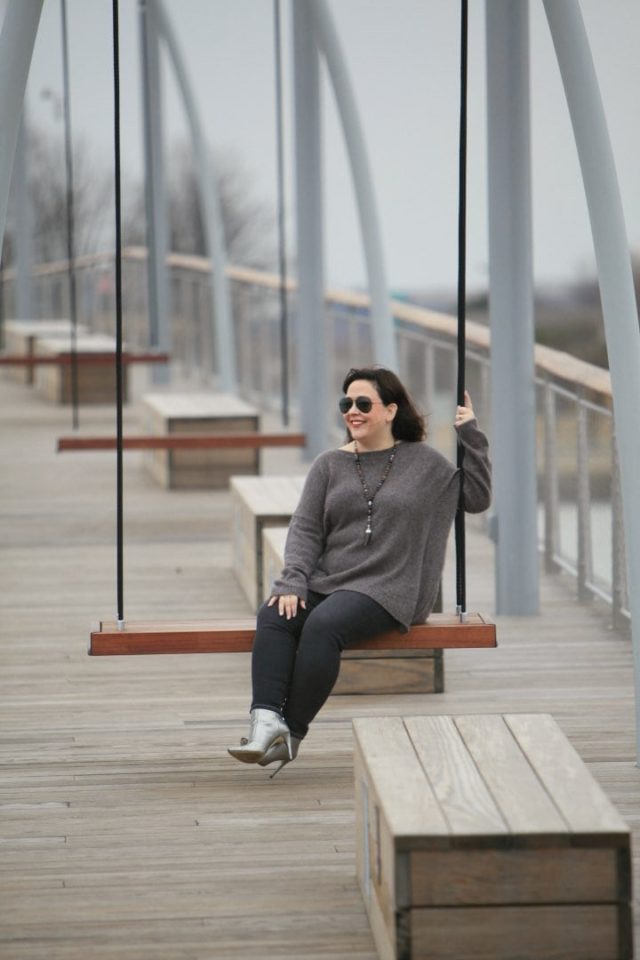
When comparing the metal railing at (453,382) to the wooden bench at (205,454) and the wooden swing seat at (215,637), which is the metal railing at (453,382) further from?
the wooden swing seat at (215,637)

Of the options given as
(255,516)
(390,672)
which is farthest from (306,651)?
(255,516)

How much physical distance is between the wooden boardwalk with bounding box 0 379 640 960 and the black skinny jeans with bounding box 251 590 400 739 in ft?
0.69

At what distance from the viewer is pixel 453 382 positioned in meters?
8.32

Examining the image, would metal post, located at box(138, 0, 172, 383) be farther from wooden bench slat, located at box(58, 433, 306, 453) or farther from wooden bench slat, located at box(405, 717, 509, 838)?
wooden bench slat, located at box(405, 717, 509, 838)

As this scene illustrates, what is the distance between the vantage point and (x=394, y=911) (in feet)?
9.29

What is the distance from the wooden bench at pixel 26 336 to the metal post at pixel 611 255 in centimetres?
1056

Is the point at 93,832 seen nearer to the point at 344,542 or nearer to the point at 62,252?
the point at 344,542

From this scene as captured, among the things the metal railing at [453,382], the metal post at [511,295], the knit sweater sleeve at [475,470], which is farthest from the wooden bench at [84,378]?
the knit sweater sleeve at [475,470]

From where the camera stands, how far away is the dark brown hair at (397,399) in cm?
435

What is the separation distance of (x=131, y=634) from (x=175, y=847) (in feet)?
1.85

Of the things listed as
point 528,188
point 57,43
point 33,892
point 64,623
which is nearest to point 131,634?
point 33,892

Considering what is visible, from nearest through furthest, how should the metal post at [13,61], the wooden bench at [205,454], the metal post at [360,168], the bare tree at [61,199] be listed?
1. the metal post at [13,61]
2. the metal post at [360,168]
3. the wooden bench at [205,454]
4. the bare tree at [61,199]

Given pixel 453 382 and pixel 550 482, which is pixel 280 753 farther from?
pixel 453 382

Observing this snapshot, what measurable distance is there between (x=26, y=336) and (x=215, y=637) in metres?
12.0
